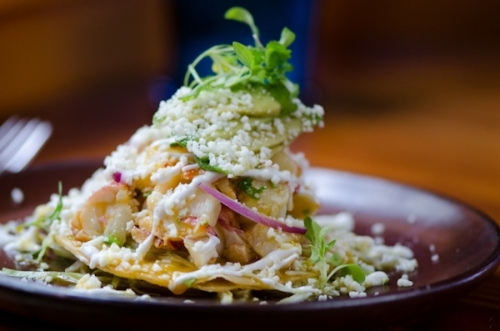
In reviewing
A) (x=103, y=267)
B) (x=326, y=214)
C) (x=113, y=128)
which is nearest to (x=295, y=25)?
(x=113, y=128)

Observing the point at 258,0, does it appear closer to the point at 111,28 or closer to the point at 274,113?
the point at 111,28

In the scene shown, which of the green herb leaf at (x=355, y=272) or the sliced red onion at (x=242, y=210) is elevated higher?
the sliced red onion at (x=242, y=210)

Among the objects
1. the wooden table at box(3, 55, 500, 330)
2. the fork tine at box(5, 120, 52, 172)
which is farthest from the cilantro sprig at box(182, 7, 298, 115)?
the fork tine at box(5, 120, 52, 172)

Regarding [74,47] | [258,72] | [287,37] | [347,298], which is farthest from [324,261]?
[74,47]

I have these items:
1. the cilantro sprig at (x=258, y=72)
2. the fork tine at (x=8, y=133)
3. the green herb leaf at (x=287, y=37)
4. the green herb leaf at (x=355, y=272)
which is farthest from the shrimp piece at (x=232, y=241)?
the fork tine at (x=8, y=133)

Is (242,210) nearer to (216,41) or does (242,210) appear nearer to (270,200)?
(270,200)

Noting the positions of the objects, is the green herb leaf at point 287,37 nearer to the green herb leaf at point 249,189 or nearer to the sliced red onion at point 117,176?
the green herb leaf at point 249,189

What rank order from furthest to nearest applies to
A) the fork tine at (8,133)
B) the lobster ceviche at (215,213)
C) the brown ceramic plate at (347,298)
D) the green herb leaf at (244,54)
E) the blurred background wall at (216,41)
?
the blurred background wall at (216,41) → the fork tine at (8,133) → the green herb leaf at (244,54) → the lobster ceviche at (215,213) → the brown ceramic plate at (347,298)
